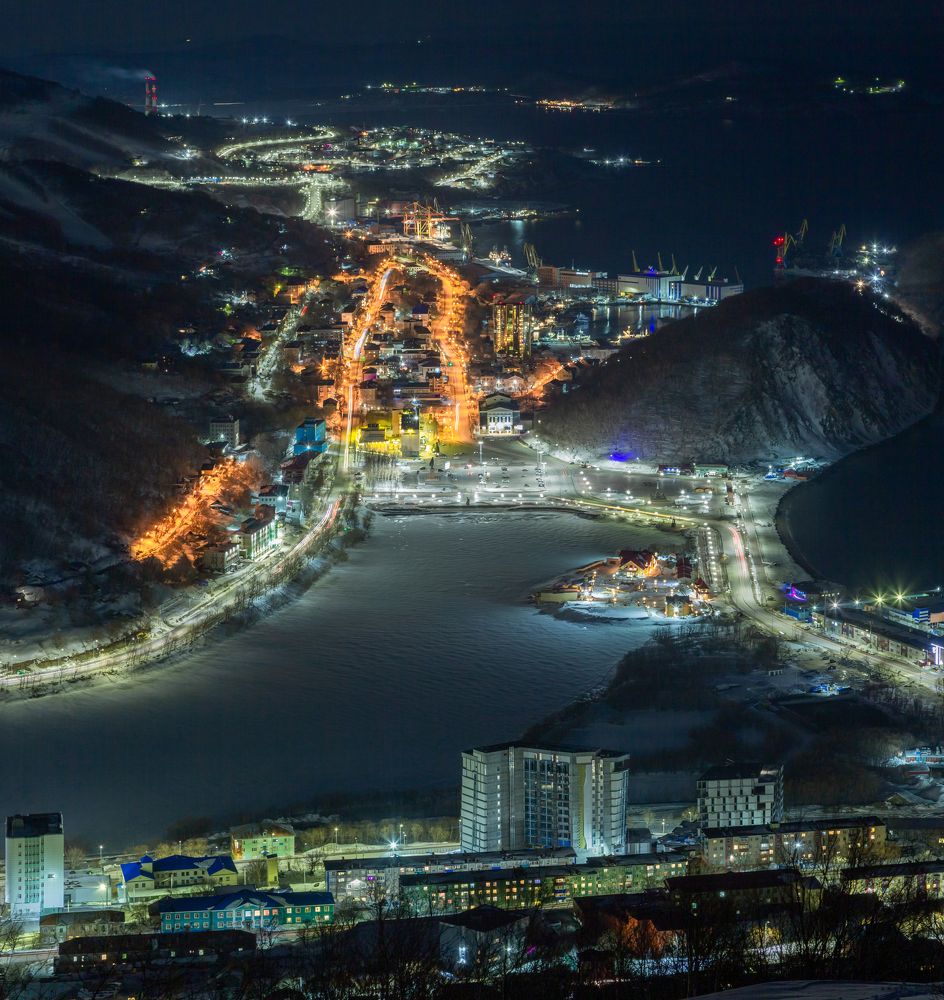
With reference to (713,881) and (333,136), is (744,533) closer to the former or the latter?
(713,881)

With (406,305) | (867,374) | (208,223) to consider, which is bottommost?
(867,374)

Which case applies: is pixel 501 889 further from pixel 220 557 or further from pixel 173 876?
pixel 220 557

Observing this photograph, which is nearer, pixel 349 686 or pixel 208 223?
pixel 349 686

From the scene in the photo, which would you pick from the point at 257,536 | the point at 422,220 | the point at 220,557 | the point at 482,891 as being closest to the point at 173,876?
the point at 482,891

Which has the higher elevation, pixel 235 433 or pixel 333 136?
pixel 333 136

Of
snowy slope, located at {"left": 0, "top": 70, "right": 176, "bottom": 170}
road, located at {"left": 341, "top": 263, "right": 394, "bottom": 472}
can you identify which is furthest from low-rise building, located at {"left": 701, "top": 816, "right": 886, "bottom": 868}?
snowy slope, located at {"left": 0, "top": 70, "right": 176, "bottom": 170}

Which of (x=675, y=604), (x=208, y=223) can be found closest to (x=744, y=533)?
(x=675, y=604)

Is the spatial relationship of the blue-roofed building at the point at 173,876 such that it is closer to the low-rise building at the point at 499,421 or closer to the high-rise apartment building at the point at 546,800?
the high-rise apartment building at the point at 546,800
